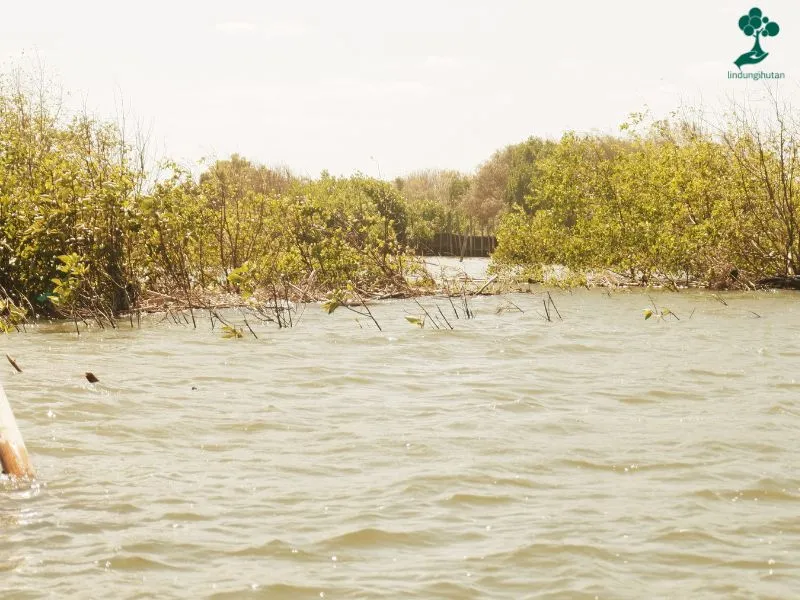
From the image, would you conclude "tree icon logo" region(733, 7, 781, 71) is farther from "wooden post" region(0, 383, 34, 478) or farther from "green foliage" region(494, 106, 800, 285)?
"wooden post" region(0, 383, 34, 478)

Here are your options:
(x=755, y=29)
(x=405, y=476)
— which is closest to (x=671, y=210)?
(x=755, y=29)

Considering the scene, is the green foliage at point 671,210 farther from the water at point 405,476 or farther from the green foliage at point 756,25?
the water at point 405,476

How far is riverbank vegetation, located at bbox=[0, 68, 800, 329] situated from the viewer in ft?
53.1

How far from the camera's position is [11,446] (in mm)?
5688

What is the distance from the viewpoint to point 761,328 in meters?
16.0

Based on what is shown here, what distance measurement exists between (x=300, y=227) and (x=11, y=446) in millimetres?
15644

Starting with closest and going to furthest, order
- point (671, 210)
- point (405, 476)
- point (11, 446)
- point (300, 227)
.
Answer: point (11, 446) < point (405, 476) < point (300, 227) < point (671, 210)

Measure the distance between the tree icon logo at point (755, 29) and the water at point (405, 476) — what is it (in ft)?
39.0

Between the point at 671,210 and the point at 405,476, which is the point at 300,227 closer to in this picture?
the point at 671,210

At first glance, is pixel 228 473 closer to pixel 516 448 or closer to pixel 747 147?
pixel 516 448

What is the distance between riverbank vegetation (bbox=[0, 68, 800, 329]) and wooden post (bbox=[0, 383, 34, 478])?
7.70 metres

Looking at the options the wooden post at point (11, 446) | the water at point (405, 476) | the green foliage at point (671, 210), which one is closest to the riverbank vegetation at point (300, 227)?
the green foliage at point (671, 210)

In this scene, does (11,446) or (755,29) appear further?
(755,29)

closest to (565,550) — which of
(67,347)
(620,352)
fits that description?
(620,352)
